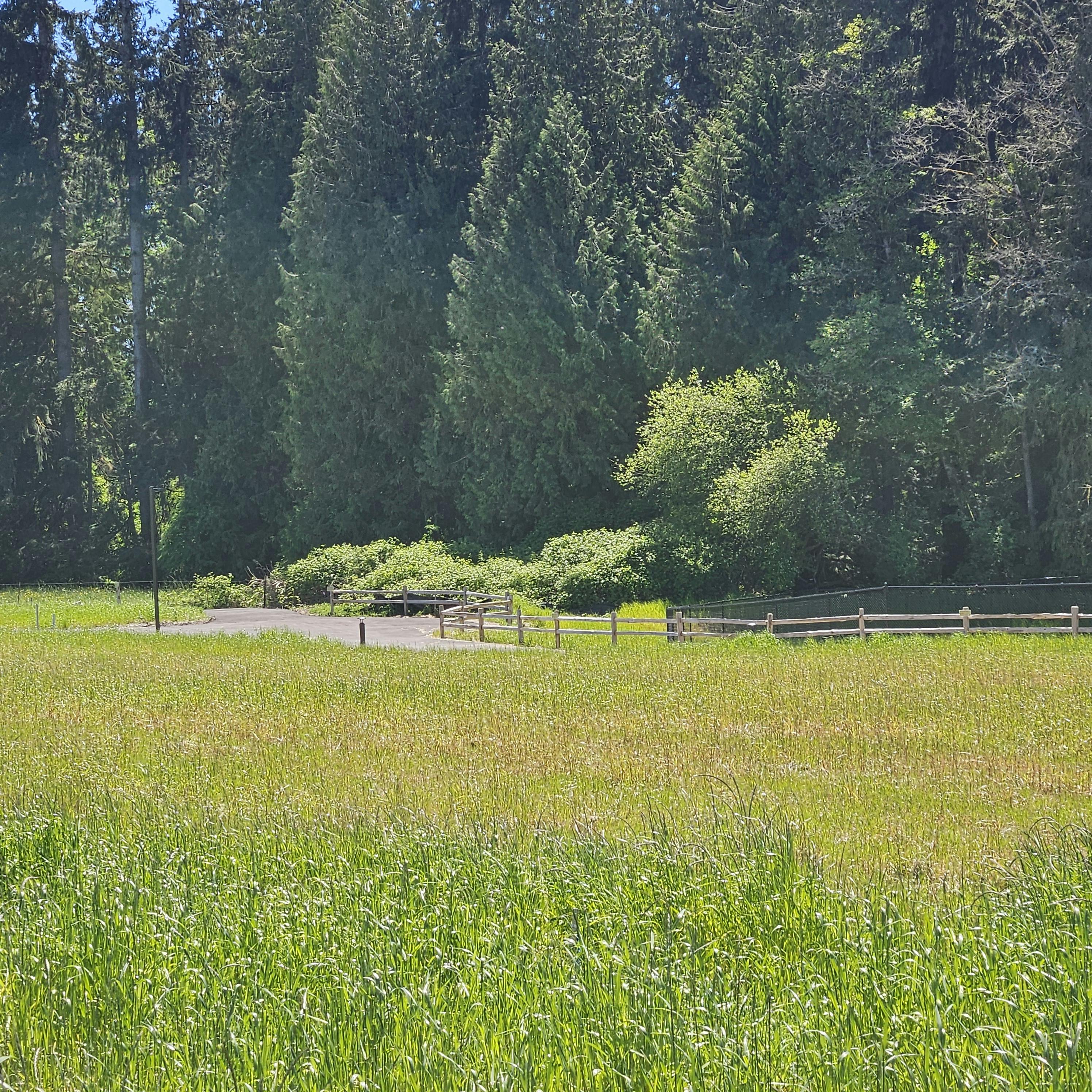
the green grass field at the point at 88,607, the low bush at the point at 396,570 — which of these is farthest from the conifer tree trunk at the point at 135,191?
the low bush at the point at 396,570

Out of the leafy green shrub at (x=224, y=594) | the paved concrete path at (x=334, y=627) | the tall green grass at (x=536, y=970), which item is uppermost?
the leafy green shrub at (x=224, y=594)

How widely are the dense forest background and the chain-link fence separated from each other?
3211 millimetres

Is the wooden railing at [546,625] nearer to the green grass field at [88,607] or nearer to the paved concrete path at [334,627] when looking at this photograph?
the paved concrete path at [334,627]

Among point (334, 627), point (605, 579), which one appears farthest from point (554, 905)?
point (605, 579)

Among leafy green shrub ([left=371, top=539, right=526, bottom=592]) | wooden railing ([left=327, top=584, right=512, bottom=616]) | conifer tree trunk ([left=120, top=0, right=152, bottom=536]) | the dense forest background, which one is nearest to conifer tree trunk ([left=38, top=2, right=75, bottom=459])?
the dense forest background

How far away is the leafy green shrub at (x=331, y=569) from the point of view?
48.7m

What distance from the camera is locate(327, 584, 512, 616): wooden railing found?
127ft

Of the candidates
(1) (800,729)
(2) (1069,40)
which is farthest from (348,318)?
(1) (800,729)

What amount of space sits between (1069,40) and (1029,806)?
33029 mm

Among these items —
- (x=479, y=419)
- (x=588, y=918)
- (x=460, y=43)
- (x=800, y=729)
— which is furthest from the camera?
(x=460, y=43)

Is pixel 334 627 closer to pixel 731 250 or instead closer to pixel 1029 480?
pixel 731 250

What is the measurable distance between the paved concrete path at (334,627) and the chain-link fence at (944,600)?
6.71 m

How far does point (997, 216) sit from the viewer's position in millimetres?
38594

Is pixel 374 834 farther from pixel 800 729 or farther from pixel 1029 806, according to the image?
pixel 800 729
